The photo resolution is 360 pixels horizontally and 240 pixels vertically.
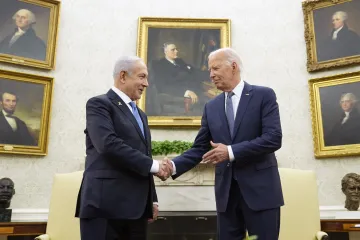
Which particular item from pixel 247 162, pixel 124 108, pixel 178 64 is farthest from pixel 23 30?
pixel 247 162

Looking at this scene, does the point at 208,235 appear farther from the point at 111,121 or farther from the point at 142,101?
the point at 111,121

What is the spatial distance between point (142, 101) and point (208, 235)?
2174 mm

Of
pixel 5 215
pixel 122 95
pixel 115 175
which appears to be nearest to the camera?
pixel 115 175

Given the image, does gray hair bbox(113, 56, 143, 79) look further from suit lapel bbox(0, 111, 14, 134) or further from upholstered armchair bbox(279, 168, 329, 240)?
suit lapel bbox(0, 111, 14, 134)

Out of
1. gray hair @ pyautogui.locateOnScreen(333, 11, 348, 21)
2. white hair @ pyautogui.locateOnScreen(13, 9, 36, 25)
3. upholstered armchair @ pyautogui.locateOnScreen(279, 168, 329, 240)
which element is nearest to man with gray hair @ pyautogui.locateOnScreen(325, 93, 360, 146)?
gray hair @ pyautogui.locateOnScreen(333, 11, 348, 21)

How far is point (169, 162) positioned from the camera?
2838 millimetres

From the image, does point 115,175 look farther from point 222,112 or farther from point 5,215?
point 5,215

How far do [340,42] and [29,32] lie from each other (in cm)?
469

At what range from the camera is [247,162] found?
7.88 feet

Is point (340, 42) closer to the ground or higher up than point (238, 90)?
higher up

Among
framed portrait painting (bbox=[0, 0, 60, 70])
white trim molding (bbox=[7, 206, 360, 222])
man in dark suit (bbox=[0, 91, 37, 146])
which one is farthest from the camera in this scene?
framed portrait painting (bbox=[0, 0, 60, 70])

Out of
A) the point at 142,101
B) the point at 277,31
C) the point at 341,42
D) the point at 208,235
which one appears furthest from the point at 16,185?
the point at 341,42

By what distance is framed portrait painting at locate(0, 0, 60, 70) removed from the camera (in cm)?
524

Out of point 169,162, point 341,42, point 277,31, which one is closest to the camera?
point 169,162
